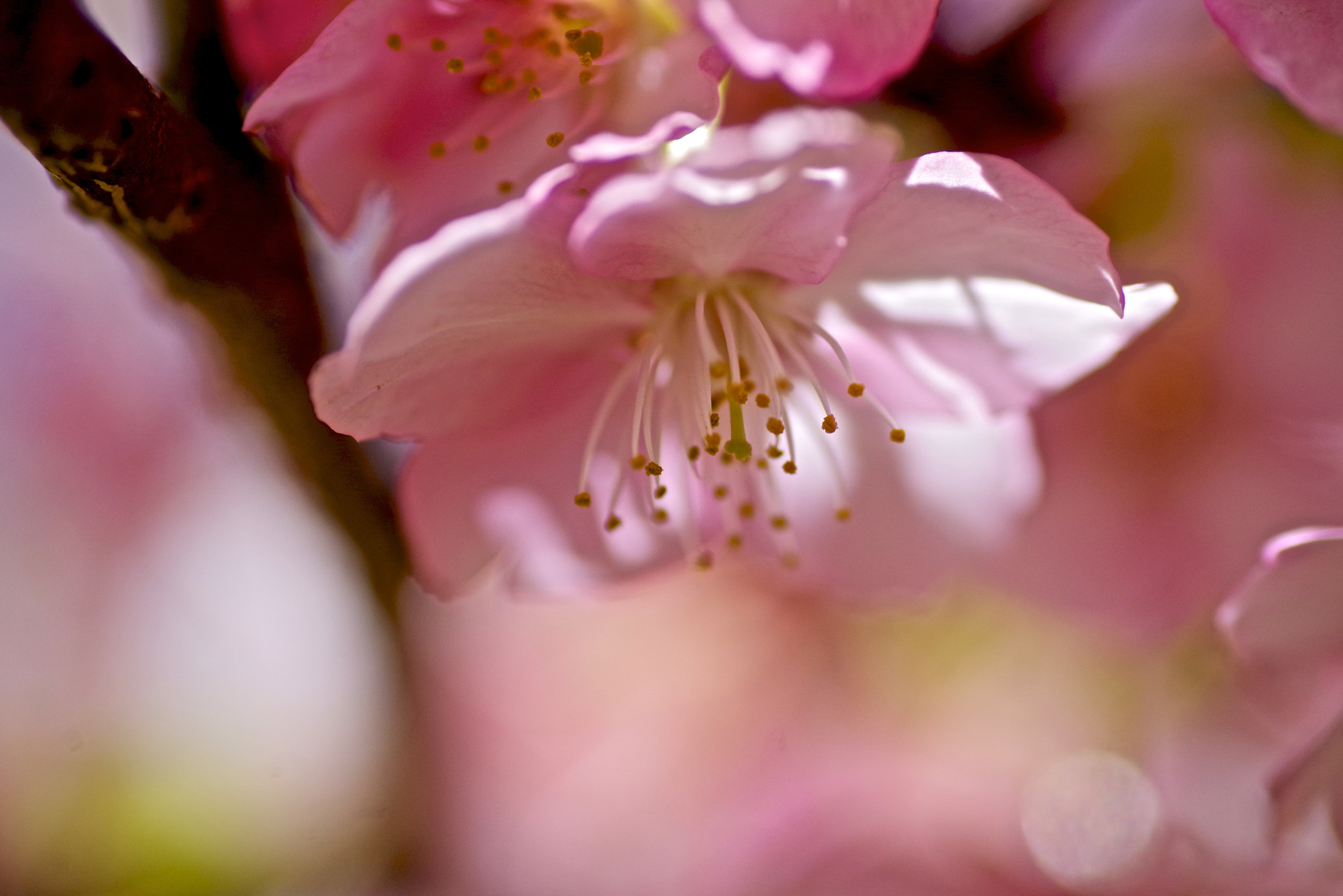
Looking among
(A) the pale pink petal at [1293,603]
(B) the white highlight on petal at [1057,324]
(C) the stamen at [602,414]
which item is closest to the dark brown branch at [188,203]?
(C) the stamen at [602,414]

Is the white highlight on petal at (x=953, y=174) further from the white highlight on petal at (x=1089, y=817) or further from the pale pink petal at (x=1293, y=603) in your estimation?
the white highlight on petal at (x=1089, y=817)

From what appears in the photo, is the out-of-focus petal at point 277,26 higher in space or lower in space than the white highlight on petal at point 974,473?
higher

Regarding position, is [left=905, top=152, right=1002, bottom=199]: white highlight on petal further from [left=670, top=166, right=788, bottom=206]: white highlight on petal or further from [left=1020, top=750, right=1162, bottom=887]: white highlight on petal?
[left=1020, top=750, right=1162, bottom=887]: white highlight on petal

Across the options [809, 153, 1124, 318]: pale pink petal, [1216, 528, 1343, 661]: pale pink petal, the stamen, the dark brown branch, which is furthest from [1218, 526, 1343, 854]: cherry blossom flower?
the dark brown branch

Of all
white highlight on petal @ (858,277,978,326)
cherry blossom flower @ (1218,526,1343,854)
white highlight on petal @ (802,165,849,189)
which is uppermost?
white highlight on petal @ (802,165,849,189)

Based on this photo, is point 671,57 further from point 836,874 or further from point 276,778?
point 276,778

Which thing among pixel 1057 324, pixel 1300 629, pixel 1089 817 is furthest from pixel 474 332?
pixel 1089 817
